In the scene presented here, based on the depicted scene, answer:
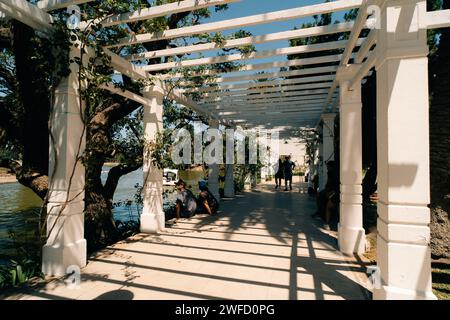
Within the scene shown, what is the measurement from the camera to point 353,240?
4262mm

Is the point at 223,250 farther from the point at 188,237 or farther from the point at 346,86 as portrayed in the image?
the point at 346,86

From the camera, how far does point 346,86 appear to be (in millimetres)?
4379

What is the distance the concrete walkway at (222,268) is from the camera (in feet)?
9.48

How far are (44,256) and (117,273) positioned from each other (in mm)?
961

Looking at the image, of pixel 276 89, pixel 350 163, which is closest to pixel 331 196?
pixel 350 163

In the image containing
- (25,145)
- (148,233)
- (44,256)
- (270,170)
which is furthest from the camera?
(270,170)

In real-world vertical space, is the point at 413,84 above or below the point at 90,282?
above

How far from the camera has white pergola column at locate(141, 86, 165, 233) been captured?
5469mm

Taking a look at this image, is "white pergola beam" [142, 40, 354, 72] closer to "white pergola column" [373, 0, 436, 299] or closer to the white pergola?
the white pergola

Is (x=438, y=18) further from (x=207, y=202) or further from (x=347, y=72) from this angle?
(x=207, y=202)

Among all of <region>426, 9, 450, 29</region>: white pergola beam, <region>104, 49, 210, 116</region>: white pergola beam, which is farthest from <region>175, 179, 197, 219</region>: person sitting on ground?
<region>426, 9, 450, 29</region>: white pergola beam

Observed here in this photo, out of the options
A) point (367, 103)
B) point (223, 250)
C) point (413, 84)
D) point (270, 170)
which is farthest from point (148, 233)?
point (270, 170)

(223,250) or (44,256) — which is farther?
(223,250)

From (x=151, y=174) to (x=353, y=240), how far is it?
13.0 ft
